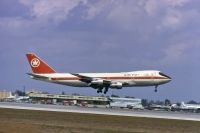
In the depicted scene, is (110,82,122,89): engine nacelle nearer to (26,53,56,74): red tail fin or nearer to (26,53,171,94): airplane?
(26,53,171,94): airplane

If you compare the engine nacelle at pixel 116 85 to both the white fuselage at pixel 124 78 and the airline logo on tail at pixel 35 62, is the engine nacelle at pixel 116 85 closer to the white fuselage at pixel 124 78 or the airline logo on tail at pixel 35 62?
the white fuselage at pixel 124 78

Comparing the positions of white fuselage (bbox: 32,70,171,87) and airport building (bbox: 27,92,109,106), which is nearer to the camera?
white fuselage (bbox: 32,70,171,87)

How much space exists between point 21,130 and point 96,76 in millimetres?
85920

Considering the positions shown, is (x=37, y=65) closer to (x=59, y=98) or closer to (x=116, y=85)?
(x=116, y=85)

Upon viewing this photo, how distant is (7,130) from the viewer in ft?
125

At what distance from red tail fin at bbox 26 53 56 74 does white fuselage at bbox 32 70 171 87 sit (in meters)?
7.21

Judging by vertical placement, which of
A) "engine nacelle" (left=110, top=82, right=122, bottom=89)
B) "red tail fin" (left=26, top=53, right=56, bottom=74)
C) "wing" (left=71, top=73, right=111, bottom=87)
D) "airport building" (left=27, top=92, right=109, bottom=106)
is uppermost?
"red tail fin" (left=26, top=53, right=56, bottom=74)

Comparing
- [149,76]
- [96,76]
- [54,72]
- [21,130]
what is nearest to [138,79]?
[149,76]

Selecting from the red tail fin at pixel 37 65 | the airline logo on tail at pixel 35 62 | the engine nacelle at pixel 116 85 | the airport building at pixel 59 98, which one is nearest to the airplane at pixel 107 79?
the engine nacelle at pixel 116 85

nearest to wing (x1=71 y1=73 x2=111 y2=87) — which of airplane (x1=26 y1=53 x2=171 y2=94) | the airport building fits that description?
airplane (x1=26 y1=53 x2=171 y2=94)

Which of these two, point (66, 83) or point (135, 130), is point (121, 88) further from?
point (135, 130)

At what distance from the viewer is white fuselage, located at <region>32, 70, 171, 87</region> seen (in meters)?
118

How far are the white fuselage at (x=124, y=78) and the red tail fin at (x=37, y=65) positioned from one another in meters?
7.21

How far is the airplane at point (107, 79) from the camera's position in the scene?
118m
